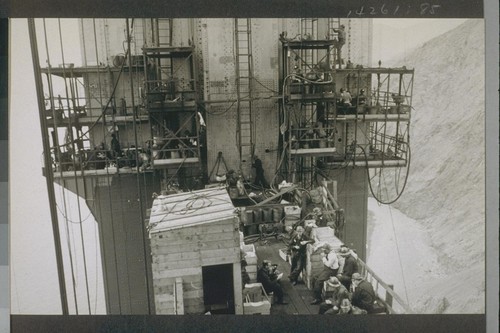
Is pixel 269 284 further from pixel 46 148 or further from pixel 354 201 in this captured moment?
pixel 354 201

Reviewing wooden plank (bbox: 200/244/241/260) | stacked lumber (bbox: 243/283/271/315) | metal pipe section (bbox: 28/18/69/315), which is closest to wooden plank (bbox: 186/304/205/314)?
stacked lumber (bbox: 243/283/271/315)

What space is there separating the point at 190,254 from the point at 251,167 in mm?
3973

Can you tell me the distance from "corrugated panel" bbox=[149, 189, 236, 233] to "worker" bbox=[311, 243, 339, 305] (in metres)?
1.76

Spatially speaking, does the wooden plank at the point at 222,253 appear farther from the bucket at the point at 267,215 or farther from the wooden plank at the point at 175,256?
the bucket at the point at 267,215

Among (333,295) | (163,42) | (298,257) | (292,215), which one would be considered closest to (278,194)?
(292,215)

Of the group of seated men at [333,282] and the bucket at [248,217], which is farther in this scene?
the bucket at [248,217]

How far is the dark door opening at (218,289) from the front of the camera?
18.7 ft

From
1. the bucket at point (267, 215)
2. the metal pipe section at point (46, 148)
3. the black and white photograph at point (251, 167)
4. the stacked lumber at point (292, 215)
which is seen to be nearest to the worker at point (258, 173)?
the black and white photograph at point (251, 167)

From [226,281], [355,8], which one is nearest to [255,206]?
[226,281]

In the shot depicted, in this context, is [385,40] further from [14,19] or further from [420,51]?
[14,19]

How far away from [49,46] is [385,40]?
457 centimetres

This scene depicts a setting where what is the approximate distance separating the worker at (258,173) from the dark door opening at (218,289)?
329 cm

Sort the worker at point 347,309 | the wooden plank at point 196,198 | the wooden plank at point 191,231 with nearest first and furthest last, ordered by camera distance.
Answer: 1. the wooden plank at point 191,231
2. the worker at point 347,309
3. the wooden plank at point 196,198

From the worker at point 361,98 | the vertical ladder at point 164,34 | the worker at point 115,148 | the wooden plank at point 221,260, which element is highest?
the vertical ladder at point 164,34
